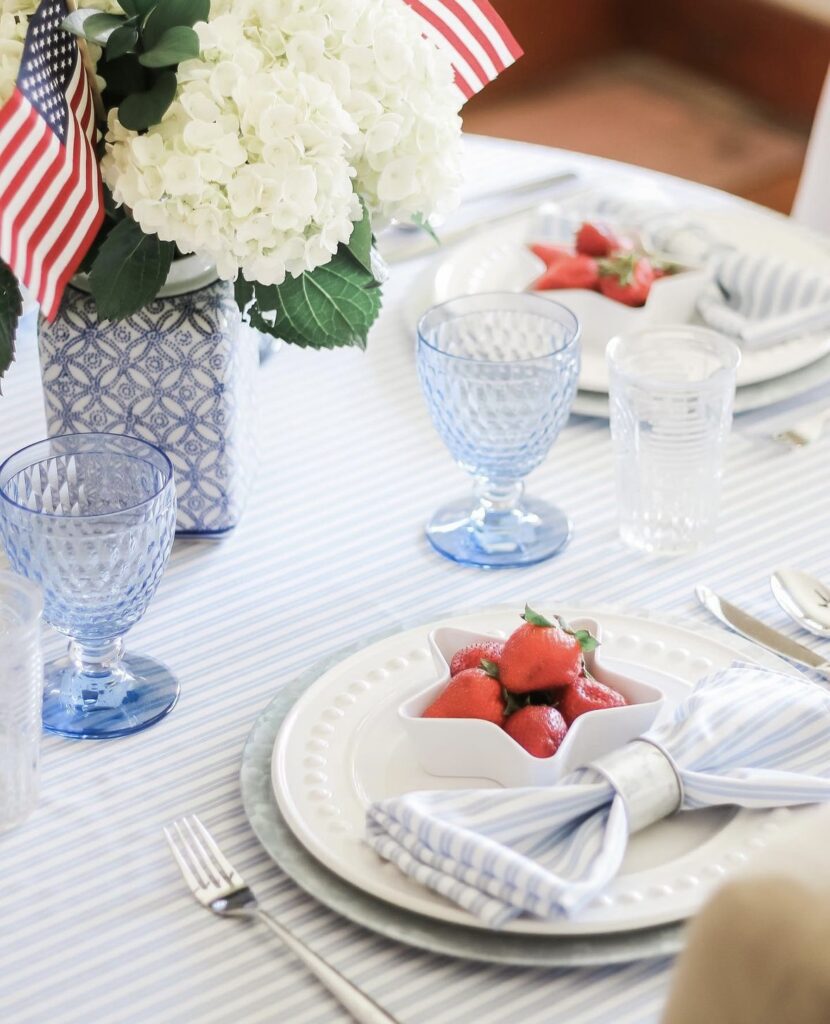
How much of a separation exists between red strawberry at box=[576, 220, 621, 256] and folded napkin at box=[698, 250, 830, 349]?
10 cm

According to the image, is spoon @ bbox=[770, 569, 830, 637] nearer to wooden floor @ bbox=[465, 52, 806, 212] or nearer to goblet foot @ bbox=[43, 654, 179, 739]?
goblet foot @ bbox=[43, 654, 179, 739]

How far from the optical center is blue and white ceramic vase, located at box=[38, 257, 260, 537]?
3.36 feet

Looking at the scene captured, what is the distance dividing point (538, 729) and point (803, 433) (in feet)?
1.74

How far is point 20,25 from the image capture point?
2.93 feet

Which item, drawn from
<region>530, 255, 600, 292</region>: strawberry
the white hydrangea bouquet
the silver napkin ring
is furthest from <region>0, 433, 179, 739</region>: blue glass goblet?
<region>530, 255, 600, 292</region>: strawberry

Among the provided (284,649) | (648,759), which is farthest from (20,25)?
(648,759)

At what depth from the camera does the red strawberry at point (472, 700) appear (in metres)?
0.82

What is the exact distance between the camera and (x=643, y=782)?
78cm

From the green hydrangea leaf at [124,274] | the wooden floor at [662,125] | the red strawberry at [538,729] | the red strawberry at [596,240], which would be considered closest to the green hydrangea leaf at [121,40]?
the green hydrangea leaf at [124,274]

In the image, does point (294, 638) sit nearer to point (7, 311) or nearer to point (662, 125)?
point (7, 311)

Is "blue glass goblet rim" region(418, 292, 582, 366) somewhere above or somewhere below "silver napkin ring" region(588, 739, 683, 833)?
above

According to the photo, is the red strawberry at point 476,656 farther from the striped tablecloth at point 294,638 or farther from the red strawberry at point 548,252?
the red strawberry at point 548,252

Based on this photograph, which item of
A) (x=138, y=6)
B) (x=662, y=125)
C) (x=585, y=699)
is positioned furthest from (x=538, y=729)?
(x=662, y=125)

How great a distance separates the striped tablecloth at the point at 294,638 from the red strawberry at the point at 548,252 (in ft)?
0.49
